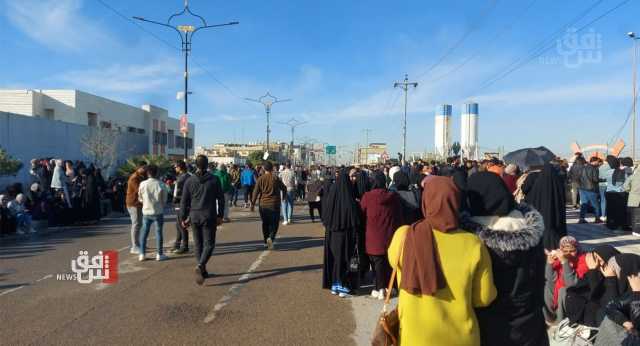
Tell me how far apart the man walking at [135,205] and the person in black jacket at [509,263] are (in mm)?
7824

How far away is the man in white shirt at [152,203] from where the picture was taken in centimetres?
864

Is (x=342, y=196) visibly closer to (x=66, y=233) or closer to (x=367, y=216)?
(x=367, y=216)

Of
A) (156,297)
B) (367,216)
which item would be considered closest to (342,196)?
(367,216)

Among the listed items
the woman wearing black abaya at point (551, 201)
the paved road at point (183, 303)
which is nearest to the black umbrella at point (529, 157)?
the woman wearing black abaya at point (551, 201)

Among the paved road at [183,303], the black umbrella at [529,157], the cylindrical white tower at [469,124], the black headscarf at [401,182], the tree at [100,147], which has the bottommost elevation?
the paved road at [183,303]

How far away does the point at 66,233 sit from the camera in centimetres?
1222

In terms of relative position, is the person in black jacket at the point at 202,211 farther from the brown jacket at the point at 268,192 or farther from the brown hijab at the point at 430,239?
the brown hijab at the point at 430,239

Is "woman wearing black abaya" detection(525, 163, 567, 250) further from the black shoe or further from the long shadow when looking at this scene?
the black shoe

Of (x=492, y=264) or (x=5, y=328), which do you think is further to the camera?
(x=5, y=328)

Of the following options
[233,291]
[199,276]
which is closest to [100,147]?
[199,276]

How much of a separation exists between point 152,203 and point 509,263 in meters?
7.26

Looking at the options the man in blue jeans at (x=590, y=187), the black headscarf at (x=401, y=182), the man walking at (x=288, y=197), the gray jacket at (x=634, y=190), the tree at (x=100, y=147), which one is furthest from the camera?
the tree at (x=100, y=147)

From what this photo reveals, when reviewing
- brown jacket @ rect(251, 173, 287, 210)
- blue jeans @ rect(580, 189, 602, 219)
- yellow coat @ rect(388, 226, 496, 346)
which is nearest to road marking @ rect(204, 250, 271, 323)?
brown jacket @ rect(251, 173, 287, 210)

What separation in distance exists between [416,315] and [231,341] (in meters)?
2.75
